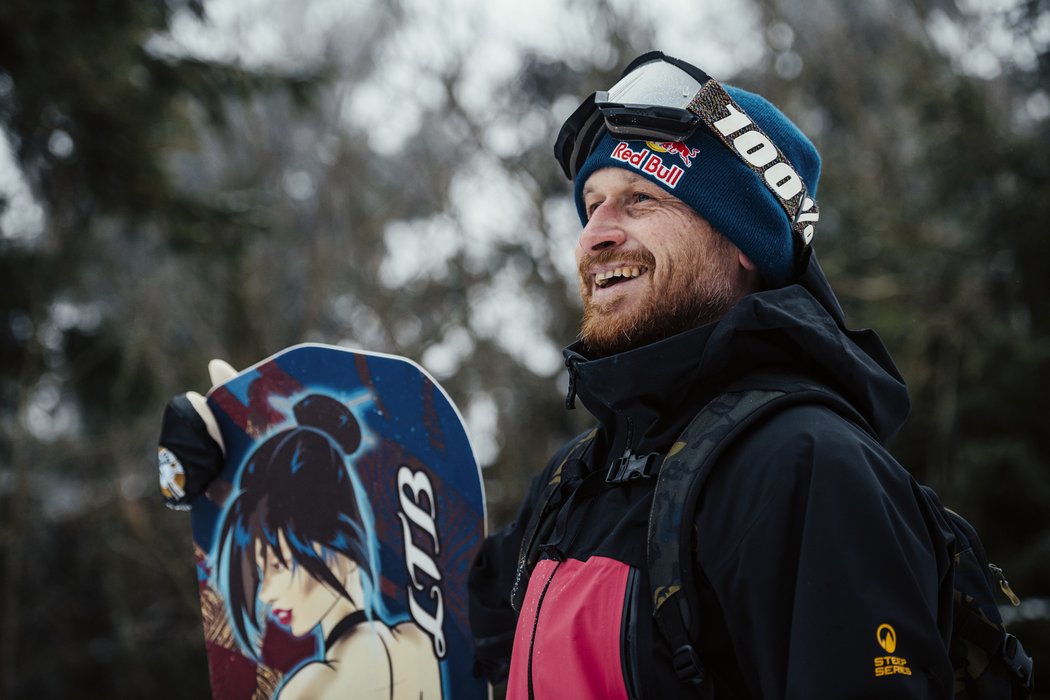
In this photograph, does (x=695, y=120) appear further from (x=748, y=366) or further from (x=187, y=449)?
(x=187, y=449)

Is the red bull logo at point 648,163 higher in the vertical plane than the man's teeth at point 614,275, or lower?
higher

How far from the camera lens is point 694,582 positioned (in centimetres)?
139

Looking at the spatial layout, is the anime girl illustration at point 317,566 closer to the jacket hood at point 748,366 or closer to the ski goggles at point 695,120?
the jacket hood at point 748,366

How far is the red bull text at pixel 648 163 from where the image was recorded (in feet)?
5.78

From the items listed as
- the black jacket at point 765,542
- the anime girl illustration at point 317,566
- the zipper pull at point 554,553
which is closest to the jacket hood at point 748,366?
the black jacket at point 765,542

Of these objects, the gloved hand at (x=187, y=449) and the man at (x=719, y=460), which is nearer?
the man at (x=719, y=460)

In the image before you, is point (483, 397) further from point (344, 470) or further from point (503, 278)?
point (344, 470)

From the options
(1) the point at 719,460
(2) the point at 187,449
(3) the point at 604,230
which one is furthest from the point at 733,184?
(2) the point at 187,449

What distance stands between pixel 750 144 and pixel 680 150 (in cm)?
12

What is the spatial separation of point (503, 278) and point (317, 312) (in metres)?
2.41

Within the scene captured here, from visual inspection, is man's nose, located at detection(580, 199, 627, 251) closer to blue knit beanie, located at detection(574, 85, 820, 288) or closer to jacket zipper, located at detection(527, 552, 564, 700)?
blue knit beanie, located at detection(574, 85, 820, 288)

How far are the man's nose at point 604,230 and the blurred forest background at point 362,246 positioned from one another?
4.12 metres

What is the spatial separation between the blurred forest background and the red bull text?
4.11m

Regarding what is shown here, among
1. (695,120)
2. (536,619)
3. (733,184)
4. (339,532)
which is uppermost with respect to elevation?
Result: (695,120)
